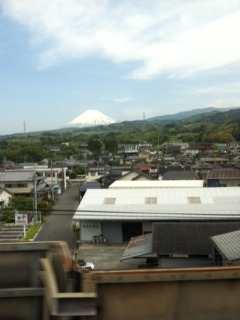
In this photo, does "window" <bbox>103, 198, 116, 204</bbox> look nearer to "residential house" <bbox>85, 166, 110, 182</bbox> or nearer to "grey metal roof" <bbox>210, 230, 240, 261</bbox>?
"grey metal roof" <bbox>210, 230, 240, 261</bbox>

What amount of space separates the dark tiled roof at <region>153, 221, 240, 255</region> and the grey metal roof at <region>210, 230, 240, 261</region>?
106cm

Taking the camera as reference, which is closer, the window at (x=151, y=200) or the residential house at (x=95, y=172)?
the window at (x=151, y=200)

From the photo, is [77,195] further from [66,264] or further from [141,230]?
[66,264]

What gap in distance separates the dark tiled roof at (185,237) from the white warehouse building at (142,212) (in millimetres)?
2725

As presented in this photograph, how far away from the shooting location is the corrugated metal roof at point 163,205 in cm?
1324

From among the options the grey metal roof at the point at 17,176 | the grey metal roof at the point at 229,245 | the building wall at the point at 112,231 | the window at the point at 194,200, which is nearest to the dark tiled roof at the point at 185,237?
the grey metal roof at the point at 229,245

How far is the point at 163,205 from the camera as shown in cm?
1397

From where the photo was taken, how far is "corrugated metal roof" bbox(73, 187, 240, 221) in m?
13.2

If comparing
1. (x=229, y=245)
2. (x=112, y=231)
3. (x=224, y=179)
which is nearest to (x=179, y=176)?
(x=224, y=179)

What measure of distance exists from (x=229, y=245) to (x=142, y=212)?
20.7ft

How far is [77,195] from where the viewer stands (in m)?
25.2

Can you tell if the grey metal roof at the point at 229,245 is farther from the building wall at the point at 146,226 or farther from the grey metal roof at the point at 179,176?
the grey metal roof at the point at 179,176

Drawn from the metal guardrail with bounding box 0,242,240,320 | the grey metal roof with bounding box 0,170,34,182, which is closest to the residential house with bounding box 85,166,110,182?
the grey metal roof with bounding box 0,170,34,182

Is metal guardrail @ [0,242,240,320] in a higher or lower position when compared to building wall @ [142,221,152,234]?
higher
